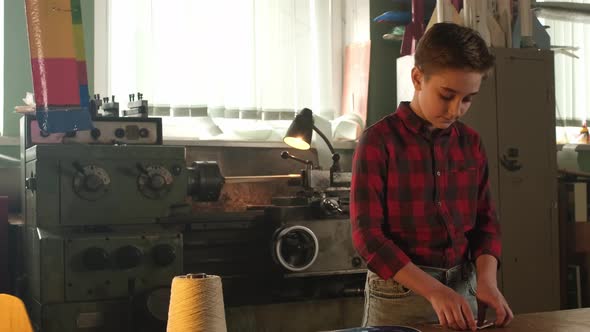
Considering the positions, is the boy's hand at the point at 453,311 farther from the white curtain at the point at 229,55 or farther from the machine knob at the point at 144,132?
the white curtain at the point at 229,55

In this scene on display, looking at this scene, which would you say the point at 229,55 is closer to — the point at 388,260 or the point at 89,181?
the point at 89,181

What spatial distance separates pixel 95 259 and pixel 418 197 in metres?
0.97

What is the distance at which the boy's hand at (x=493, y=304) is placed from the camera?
1367mm

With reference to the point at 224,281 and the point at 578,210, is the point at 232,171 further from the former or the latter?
the point at 578,210

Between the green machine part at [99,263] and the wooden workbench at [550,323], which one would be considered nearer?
the wooden workbench at [550,323]

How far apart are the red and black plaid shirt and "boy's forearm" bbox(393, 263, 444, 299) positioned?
4 centimetres

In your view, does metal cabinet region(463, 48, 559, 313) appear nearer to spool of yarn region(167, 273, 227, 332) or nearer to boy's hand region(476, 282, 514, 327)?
boy's hand region(476, 282, 514, 327)

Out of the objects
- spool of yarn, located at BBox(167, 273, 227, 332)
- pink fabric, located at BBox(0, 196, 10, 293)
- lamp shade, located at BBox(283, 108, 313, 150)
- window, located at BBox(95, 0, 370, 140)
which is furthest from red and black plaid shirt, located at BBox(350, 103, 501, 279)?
window, located at BBox(95, 0, 370, 140)

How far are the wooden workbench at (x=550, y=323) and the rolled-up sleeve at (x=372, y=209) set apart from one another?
0.14 m

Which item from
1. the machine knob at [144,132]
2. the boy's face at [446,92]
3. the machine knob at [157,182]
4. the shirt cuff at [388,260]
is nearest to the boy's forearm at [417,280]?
the shirt cuff at [388,260]

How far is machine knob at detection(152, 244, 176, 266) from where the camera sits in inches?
84.3

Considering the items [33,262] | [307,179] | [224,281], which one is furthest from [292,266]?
→ [33,262]

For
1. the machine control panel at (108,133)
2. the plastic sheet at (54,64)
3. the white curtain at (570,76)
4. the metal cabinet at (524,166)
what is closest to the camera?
the plastic sheet at (54,64)

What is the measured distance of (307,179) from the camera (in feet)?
8.55
